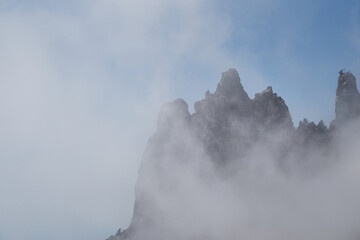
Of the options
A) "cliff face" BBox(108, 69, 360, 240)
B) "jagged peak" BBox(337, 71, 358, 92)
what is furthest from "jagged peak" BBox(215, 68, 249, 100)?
"jagged peak" BBox(337, 71, 358, 92)

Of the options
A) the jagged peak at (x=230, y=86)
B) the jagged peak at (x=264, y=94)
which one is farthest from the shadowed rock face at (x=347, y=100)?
the jagged peak at (x=230, y=86)

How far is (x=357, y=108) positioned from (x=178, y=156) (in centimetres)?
4993

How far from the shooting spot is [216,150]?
6912 cm

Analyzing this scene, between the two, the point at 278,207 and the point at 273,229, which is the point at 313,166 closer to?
the point at 278,207

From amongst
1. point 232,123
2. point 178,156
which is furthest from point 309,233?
point 178,156

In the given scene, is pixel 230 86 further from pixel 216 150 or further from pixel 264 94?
pixel 216 150

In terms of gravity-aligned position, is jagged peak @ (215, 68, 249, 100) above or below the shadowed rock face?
above

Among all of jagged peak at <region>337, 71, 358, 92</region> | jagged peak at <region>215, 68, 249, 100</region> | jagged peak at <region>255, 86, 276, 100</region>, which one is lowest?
jagged peak at <region>337, 71, 358, 92</region>

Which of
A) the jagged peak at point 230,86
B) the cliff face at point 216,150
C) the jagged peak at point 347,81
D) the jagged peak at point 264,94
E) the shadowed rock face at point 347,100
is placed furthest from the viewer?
the jagged peak at point 347,81

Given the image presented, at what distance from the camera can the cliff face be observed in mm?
67438

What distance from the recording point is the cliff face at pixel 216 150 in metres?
67.4

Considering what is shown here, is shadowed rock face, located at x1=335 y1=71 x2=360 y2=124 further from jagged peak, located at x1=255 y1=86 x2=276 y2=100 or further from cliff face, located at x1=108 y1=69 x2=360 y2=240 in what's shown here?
jagged peak, located at x1=255 y1=86 x2=276 y2=100

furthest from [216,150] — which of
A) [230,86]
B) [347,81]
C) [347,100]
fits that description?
[347,81]

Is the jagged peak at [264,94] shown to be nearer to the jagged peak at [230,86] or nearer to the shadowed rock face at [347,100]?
the jagged peak at [230,86]
